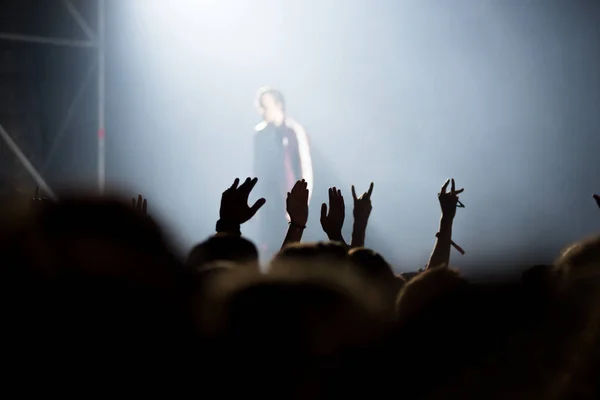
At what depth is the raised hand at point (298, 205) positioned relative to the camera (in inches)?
91.7

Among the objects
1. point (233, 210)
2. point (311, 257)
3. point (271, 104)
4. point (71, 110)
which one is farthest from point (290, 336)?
point (271, 104)

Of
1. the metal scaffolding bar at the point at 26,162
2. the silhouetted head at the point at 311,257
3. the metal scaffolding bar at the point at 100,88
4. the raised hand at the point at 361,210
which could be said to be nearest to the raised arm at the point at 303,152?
the metal scaffolding bar at the point at 100,88

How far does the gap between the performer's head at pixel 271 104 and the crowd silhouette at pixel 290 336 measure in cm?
647

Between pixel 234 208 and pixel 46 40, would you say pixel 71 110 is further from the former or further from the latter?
pixel 234 208

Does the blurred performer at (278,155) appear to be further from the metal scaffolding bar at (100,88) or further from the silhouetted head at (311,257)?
the silhouetted head at (311,257)

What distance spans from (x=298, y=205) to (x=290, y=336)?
4.85ft

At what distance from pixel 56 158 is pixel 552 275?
18.0ft

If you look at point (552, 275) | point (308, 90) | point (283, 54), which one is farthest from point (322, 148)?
point (552, 275)

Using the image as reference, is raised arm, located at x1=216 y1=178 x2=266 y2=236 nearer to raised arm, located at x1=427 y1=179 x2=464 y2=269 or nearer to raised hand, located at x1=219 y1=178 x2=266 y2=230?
raised hand, located at x1=219 y1=178 x2=266 y2=230

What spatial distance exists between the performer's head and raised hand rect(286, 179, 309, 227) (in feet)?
17.1

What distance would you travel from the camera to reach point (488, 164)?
7992mm

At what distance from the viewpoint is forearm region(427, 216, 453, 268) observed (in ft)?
7.21

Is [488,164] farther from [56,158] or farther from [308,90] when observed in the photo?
[56,158]

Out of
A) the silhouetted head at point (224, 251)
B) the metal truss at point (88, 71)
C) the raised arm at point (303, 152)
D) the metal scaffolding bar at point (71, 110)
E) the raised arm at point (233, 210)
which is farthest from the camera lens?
the raised arm at point (303, 152)
